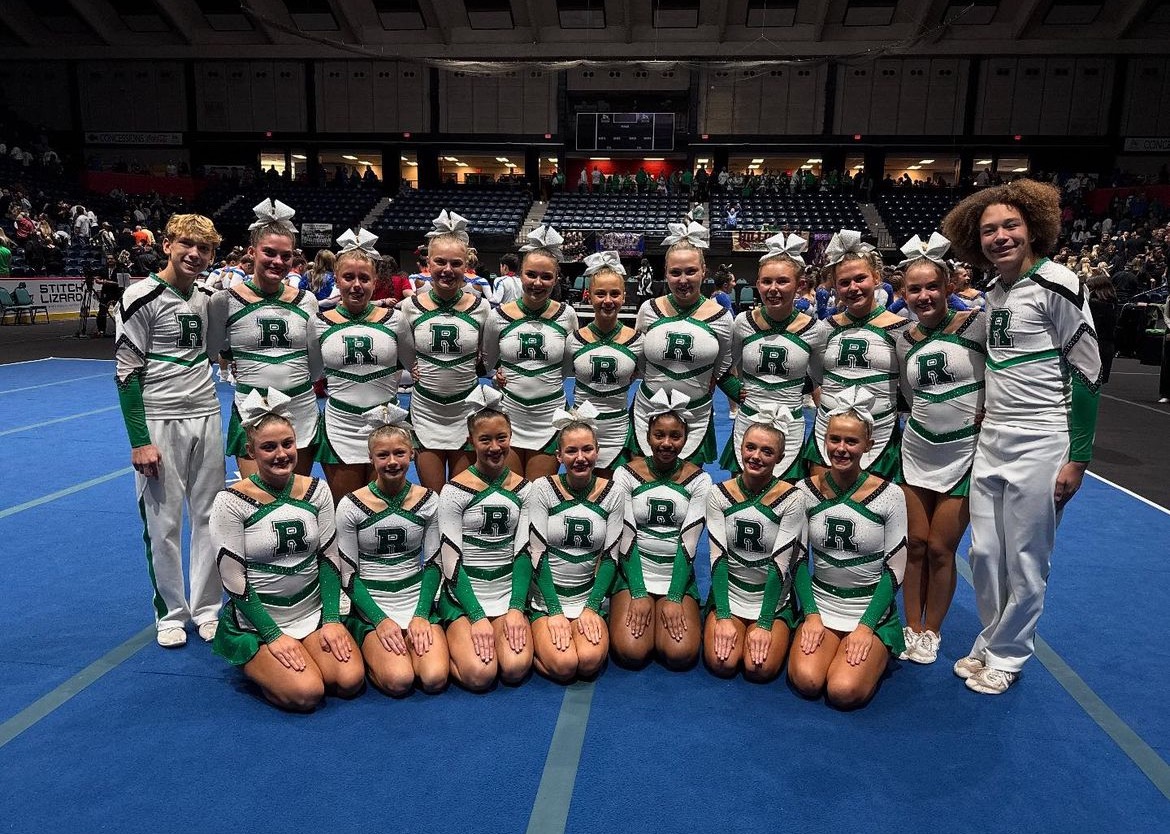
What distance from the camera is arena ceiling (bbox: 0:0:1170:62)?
24.6 m

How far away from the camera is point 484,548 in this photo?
140 inches

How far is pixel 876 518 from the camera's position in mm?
3385

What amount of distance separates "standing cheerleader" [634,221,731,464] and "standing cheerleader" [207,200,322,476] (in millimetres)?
1765

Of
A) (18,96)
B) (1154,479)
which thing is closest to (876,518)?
(1154,479)

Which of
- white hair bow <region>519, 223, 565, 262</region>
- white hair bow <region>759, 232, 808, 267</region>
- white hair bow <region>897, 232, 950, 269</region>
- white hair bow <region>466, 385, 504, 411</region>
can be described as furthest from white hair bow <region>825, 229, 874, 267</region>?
white hair bow <region>466, 385, 504, 411</region>

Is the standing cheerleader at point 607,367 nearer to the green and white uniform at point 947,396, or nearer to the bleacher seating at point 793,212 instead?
the green and white uniform at point 947,396

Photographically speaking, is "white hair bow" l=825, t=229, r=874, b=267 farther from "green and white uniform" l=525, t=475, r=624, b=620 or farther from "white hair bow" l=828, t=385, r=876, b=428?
"green and white uniform" l=525, t=475, r=624, b=620

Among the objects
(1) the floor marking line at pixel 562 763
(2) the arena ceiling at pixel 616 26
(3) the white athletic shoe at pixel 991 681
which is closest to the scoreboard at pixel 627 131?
(2) the arena ceiling at pixel 616 26

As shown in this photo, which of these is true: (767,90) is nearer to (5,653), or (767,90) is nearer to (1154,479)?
(1154,479)

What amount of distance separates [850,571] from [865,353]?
108cm

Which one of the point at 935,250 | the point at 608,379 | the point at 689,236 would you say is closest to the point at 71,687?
the point at 608,379

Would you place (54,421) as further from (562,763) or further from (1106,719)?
(1106,719)

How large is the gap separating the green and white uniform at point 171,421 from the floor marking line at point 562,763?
187cm

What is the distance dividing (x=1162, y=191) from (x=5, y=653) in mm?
28617
